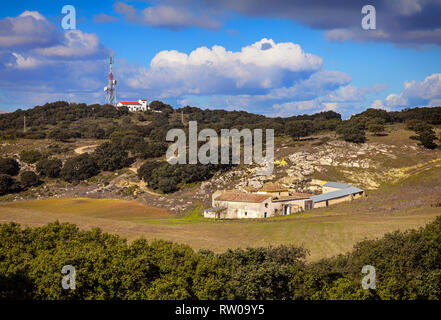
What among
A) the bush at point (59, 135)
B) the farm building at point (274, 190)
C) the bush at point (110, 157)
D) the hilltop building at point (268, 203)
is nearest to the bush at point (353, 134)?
the hilltop building at point (268, 203)

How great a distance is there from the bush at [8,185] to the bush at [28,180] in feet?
4.29

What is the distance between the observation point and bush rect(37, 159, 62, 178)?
8869 centimetres

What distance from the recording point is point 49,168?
8856cm

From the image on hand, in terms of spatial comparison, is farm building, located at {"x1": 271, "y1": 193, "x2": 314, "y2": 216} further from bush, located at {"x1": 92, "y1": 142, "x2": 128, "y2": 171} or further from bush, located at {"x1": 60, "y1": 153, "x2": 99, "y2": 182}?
bush, located at {"x1": 60, "y1": 153, "x2": 99, "y2": 182}

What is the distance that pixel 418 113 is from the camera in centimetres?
12106

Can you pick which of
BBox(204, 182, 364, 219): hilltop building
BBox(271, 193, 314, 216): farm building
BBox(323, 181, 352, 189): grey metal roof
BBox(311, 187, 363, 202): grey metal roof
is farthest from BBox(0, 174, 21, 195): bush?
BBox(323, 181, 352, 189): grey metal roof

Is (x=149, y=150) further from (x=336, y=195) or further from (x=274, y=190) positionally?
(x=336, y=195)

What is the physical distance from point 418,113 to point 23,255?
118 metres

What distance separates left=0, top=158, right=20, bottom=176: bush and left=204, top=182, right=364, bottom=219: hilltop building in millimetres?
48379

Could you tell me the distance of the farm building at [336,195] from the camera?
60316 mm

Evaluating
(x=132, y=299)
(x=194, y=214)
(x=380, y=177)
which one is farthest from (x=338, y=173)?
(x=132, y=299)

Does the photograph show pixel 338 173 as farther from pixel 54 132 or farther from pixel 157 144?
pixel 54 132

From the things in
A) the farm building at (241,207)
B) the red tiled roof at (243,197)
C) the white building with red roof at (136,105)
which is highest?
the white building with red roof at (136,105)

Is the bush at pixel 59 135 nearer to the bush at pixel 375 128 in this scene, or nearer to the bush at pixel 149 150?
the bush at pixel 149 150
